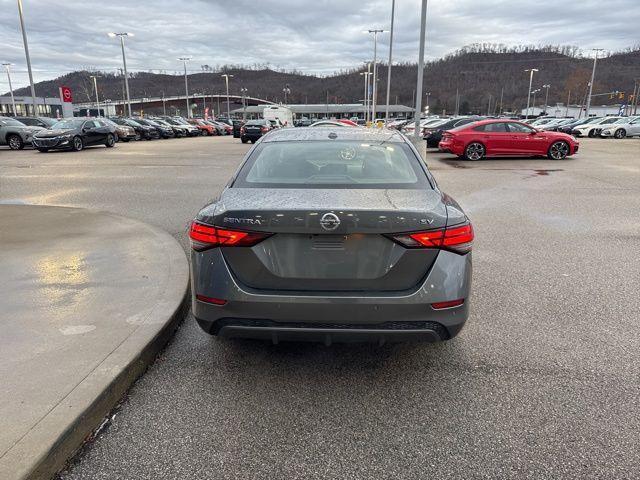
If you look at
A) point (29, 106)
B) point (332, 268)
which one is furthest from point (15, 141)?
point (29, 106)

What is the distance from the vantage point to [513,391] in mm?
3141

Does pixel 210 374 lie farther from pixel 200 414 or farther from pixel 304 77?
pixel 304 77

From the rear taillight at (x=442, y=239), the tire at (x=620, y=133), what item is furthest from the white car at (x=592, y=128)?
the rear taillight at (x=442, y=239)

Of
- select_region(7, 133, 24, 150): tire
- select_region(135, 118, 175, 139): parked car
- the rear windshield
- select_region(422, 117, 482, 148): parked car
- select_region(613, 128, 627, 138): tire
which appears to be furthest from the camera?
select_region(135, 118, 175, 139): parked car

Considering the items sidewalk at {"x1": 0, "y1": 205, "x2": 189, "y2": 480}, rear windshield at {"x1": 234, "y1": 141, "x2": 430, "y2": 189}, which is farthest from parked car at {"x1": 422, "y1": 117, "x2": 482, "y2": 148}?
rear windshield at {"x1": 234, "y1": 141, "x2": 430, "y2": 189}

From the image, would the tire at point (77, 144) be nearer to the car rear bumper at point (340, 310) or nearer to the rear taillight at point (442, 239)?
the car rear bumper at point (340, 310)

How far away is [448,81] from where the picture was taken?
154625 millimetres

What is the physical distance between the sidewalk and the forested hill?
448ft

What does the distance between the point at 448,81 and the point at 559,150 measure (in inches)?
5796

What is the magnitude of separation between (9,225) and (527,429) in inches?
289

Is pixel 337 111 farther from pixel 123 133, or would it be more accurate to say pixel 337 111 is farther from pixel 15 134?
pixel 15 134

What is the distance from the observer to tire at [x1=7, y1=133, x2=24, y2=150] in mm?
23578

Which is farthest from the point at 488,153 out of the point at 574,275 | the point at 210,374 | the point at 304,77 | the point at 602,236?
the point at 304,77

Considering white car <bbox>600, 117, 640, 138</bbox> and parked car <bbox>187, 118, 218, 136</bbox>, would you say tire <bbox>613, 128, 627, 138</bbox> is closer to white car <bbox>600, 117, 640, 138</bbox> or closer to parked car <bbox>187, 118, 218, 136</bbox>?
white car <bbox>600, 117, 640, 138</bbox>
